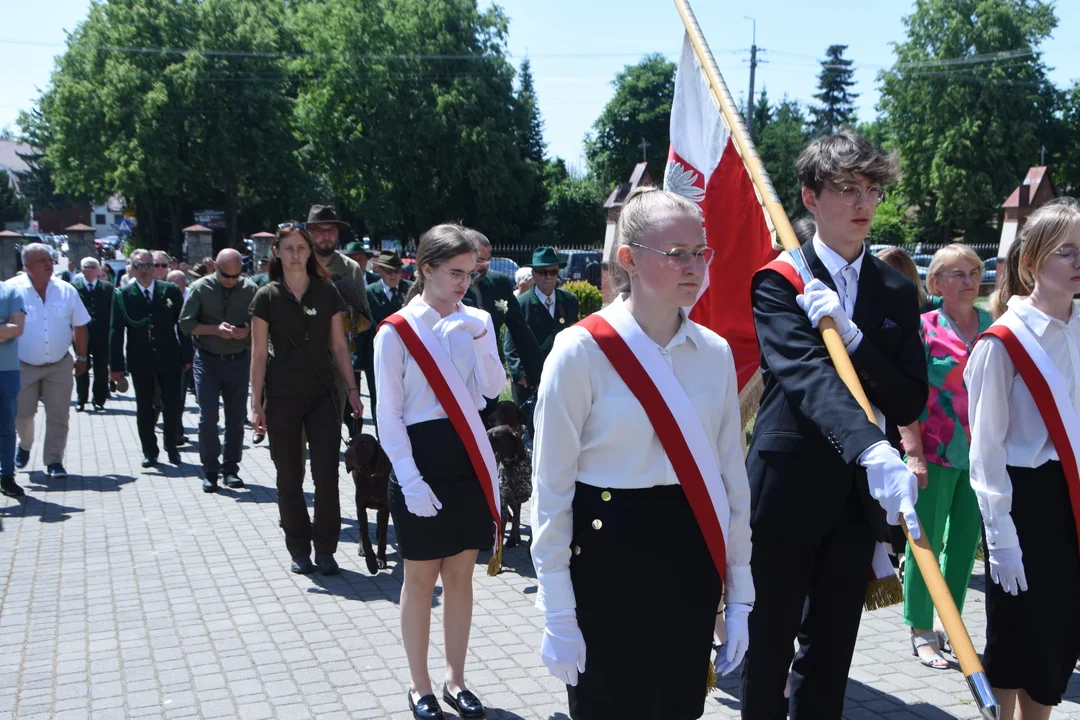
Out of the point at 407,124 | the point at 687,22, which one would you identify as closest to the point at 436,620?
the point at 687,22

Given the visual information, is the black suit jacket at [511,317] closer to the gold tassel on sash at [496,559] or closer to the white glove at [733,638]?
the gold tassel on sash at [496,559]

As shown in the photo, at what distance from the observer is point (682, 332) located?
9.31 ft

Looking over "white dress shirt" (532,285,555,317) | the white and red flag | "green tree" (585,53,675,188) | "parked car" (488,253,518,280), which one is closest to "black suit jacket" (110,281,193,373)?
"white dress shirt" (532,285,555,317)

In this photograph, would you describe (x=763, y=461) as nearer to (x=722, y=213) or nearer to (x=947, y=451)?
(x=722, y=213)

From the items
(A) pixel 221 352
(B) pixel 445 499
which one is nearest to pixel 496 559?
(B) pixel 445 499

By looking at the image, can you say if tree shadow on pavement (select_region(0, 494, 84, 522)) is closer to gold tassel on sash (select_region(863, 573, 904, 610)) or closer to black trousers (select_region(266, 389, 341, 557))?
black trousers (select_region(266, 389, 341, 557))

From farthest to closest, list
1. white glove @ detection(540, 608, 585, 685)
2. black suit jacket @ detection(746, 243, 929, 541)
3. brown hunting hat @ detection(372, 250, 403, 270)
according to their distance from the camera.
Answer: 1. brown hunting hat @ detection(372, 250, 403, 270)
2. black suit jacket @ detection(746, 243, 929, 541)
3. white glove @ detection(540, 608, 585, 685)

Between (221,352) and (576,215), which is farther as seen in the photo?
(576,215)

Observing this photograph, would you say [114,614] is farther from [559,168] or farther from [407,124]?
[559,168]

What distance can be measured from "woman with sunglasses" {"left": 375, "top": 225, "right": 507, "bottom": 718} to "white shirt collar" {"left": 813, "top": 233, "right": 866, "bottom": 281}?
162 centimetres

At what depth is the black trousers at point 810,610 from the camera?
3.47m

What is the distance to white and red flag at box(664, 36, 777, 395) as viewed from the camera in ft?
15.2

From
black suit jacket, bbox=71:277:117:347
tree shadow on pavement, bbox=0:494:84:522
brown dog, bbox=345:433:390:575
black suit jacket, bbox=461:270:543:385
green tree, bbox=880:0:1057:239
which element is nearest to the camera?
brown dog, bbox=345:433:390:575

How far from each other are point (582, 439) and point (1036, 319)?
1.78 metres
